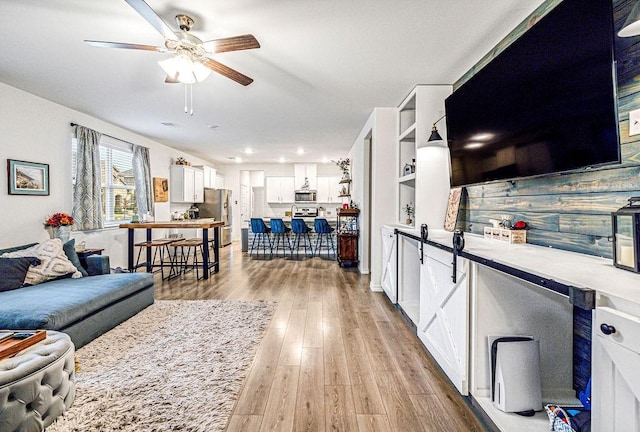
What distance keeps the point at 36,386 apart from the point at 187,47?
7.67ft

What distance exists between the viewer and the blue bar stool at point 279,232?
6.82m

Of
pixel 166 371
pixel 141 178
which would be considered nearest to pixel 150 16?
pixel 166 371

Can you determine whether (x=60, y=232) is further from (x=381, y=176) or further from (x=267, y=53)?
(x=381, y=176)

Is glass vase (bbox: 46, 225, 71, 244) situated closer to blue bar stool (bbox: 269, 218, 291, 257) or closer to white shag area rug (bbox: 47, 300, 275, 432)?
white shag area rug (bbox: 47, 300, 275, 432)

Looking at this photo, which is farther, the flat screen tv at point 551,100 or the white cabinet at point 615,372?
the flat screen tv at point 551,100

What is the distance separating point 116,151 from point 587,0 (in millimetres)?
6513

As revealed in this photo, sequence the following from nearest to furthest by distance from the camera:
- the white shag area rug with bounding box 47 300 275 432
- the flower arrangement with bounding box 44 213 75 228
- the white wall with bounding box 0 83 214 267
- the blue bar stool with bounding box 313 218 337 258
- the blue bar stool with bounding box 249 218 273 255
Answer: the white shag area rug with bounding box 47 300 275 432 → the white wall with bounding box 0 83 214 267 → the flower arrangement with bounding box 44 213 75 228 → the blue bar stool with bounding box 313 218 337 258 → the blue bar stool with bounding box 249 218 273 255

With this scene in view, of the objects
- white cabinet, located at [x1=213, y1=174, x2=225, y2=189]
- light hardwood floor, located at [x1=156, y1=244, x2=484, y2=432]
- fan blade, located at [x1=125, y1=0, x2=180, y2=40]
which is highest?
fan blade, located at [x1=125, y1=0, x2=180, y2=40]

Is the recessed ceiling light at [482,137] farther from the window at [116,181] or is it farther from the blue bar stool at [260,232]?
the window at [116,181]

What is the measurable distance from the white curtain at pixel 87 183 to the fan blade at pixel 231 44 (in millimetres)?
3583

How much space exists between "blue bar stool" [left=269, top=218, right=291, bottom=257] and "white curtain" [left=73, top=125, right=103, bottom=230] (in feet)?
10.7

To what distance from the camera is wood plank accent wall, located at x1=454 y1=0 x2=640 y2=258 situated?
4.72 ft

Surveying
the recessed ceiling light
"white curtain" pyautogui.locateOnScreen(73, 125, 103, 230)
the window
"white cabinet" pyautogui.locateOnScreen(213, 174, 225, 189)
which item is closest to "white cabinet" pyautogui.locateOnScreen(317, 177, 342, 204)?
"white cabinet" pyautogui.locateOnScreen(213, 174, 225, 189)

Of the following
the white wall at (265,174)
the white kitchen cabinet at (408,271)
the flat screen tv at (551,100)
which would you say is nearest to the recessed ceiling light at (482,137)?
the flat screen tv at (551,100)
